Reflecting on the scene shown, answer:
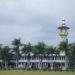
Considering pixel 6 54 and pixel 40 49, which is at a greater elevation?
pixel 40 49

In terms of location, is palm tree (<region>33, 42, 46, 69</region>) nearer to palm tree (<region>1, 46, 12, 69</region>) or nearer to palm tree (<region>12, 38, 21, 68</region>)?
palm tree (<region>12, 38, 21, 68</region>)

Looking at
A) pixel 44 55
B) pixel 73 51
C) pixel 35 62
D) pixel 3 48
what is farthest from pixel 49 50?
pixel 35 62

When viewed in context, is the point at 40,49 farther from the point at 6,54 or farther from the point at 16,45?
the point at 6,54

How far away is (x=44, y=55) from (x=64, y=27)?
2724 cm

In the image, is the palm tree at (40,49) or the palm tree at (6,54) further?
the palm tree at (6,54)

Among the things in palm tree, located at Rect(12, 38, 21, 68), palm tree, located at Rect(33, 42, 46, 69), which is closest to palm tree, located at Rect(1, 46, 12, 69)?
palm tree, located at Rect(12, 38, 21, 68)

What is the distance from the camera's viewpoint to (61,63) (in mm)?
142125

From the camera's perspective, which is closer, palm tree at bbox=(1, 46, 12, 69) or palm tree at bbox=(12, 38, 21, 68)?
palm tree at bbox=(12, 38, 21, 68)

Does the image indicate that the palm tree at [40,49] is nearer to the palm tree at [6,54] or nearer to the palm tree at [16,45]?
the palm tree at [16,45]

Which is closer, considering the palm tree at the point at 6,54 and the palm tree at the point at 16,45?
the palm tree at the point at 16,45

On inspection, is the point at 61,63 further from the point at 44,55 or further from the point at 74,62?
the point at 44,55

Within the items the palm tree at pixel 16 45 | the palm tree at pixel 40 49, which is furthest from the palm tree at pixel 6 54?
the palm tree at pixel 40 49

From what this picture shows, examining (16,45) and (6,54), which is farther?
(6,54)

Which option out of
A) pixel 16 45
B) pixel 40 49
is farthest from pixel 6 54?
pixel 40 49
